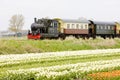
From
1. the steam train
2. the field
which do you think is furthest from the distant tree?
the field

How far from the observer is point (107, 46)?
159 feet

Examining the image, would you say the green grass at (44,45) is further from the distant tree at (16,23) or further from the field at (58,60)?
the distant tree at (16,23)

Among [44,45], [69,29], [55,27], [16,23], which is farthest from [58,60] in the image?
[16,23]

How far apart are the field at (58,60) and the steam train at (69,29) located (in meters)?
7.24

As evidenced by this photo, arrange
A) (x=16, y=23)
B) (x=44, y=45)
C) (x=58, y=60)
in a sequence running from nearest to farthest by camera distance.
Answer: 1. (x=58, y=60)
2. (x=44, y=45)
3. (x=16, y=23)

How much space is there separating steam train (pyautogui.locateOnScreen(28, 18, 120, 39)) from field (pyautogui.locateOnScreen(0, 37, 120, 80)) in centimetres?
724

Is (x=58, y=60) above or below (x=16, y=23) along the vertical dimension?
above

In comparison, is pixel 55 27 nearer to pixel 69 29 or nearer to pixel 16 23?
pixel 69 29

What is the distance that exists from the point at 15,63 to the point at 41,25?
2972 centimetres

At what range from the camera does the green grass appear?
36.2 metres

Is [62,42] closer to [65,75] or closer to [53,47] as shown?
[53,47]

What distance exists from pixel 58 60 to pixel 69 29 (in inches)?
1232

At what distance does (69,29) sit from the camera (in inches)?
2277

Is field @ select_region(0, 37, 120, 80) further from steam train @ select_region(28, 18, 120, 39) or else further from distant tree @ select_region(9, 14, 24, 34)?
distant tree @ select_region(9, 14, 24, 34)
